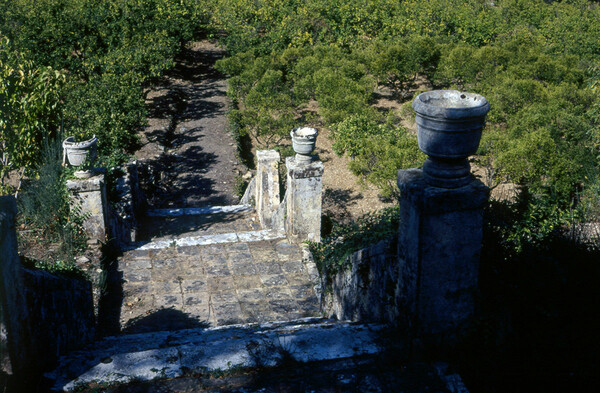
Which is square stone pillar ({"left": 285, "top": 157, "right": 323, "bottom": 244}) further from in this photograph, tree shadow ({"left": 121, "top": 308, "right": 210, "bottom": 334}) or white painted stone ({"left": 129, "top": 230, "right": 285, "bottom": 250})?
tree shadow ({"left": 121, "top": 308, "right": 210, "bottom": 334})

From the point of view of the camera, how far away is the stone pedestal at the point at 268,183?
29.6 ft

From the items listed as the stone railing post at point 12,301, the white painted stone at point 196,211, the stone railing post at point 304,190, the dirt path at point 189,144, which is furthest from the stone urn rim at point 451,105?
the dirt path at point 189,144

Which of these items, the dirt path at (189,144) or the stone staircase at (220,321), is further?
the dirt path at (189,144)

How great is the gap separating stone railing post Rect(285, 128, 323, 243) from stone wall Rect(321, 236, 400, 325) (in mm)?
1886

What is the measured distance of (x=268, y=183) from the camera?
914 centimetres

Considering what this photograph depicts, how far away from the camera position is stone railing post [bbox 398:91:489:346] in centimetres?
305

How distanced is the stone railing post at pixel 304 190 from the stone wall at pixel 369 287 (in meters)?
1.89

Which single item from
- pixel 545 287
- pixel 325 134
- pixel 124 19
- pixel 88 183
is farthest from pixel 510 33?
pixel 545 287

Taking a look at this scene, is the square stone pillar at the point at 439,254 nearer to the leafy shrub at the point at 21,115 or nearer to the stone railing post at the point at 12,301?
the stone railing post at the point at 12,301

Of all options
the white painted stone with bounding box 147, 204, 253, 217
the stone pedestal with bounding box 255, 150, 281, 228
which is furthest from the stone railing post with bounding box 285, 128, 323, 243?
the white painted stone with bounding box 147, 204, 253, 217

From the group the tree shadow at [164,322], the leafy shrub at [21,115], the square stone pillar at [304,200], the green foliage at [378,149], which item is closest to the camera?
the tree shadow at [164,322]

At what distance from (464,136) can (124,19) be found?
1620 cm

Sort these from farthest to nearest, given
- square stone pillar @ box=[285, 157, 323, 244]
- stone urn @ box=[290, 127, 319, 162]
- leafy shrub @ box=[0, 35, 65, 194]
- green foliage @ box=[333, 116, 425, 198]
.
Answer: green foliage @ box=[333, 116, 425, 198], leafy shrub @ box=[0, 35, 65, 194], square stone pillar @ box=[285, 157, 323, 244], stone urn @ box=[290, 127, 319, 162]

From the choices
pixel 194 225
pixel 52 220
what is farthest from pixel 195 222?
pixel 52 220
